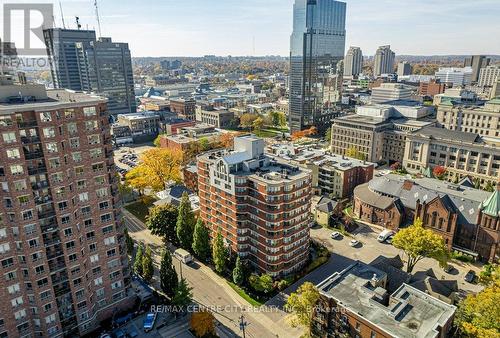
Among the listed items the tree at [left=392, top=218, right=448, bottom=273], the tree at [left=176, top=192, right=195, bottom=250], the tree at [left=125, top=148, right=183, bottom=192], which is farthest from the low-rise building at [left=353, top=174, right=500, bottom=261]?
the tree at [left=125, top=148, right=183, bottom=192]

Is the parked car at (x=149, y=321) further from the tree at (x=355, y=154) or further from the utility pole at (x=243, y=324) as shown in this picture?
the tree at (x=355, y=154)

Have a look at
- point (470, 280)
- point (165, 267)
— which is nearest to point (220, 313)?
point (165, 267)

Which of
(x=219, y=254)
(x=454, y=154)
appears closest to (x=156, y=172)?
(x=219, y=254)

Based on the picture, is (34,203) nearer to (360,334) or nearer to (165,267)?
(165,267)

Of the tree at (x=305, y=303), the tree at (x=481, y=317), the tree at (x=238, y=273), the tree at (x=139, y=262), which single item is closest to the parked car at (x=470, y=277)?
the tree at (x=481, y=317)

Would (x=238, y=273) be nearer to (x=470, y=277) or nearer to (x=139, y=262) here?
(x=139, y=262)

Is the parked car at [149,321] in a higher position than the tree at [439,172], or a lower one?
lower
